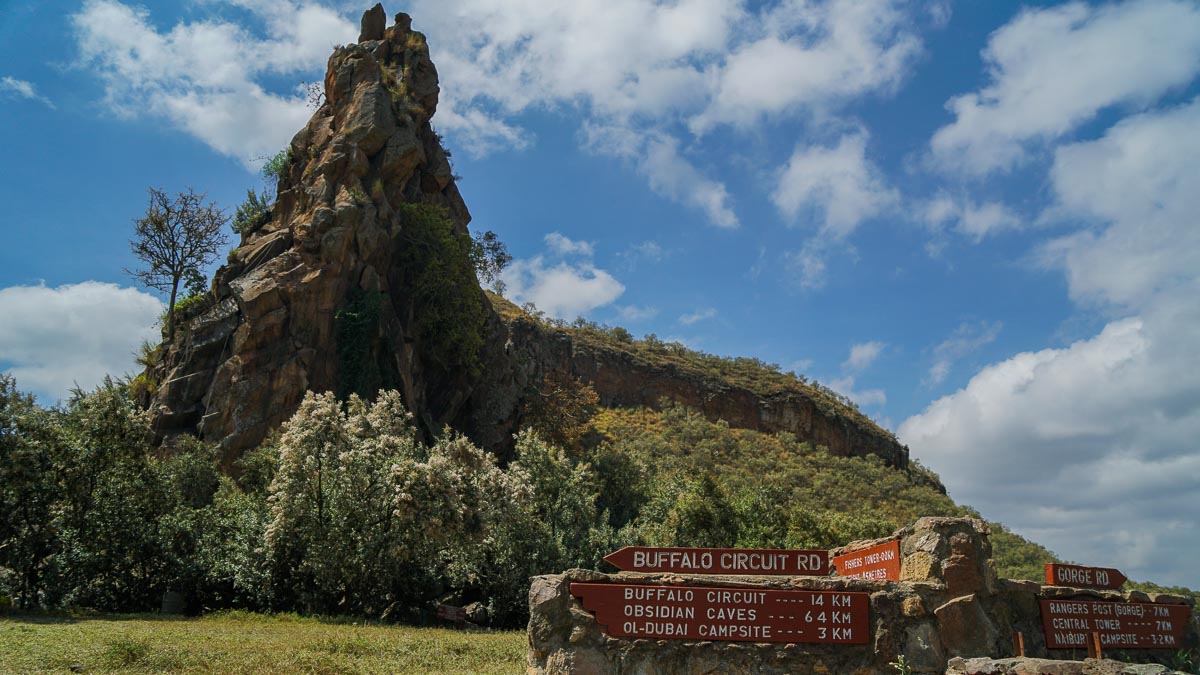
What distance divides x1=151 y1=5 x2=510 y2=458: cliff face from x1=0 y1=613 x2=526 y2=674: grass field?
61.0ft

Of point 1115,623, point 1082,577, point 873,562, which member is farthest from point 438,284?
point 1115,623

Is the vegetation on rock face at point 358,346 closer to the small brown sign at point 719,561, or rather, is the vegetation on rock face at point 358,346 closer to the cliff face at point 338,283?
the cliff face at point 338,283

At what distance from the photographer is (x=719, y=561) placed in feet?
33.4

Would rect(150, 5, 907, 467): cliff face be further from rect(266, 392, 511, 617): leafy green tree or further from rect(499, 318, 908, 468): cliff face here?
rect(499, 318, 908, 468): cliff face

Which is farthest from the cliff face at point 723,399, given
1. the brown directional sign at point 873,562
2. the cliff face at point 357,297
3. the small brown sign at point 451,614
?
the brown directional sign at point 873,562

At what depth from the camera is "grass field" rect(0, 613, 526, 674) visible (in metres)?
12.4

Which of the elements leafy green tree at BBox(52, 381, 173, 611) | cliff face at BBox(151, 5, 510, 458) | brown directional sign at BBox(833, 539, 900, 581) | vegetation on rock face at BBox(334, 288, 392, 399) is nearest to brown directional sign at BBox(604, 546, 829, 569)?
brown directional sign at BBox(833, 539, 900, 581)

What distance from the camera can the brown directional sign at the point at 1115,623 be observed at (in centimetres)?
1076

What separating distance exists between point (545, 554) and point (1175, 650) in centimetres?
1793

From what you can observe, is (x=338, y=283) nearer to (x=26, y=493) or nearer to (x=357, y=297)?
(x=357, y=297)

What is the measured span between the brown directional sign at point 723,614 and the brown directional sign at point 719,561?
0.61 metres

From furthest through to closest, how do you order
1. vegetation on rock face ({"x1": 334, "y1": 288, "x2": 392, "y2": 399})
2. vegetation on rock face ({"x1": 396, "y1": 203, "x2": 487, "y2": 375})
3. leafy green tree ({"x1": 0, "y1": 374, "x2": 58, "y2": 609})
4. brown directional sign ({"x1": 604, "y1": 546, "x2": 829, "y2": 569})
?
vegetation on rock face ({"x1": 396, "y1": 203, "x2": 487, "y2": 375}), vegetation on rock face ({"x1": 334, "y1": 288, "x2": 392, "y2": 399}), leafy green tree ({"x1": 0, "y1": 374, "x2": 58, "y2": 609}), brown directional sign ({"x1": 604, "y1": 546, "x2": 829, "y2": 569})

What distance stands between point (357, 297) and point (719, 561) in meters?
33.5

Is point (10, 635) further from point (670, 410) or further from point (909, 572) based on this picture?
point (670, 410)
